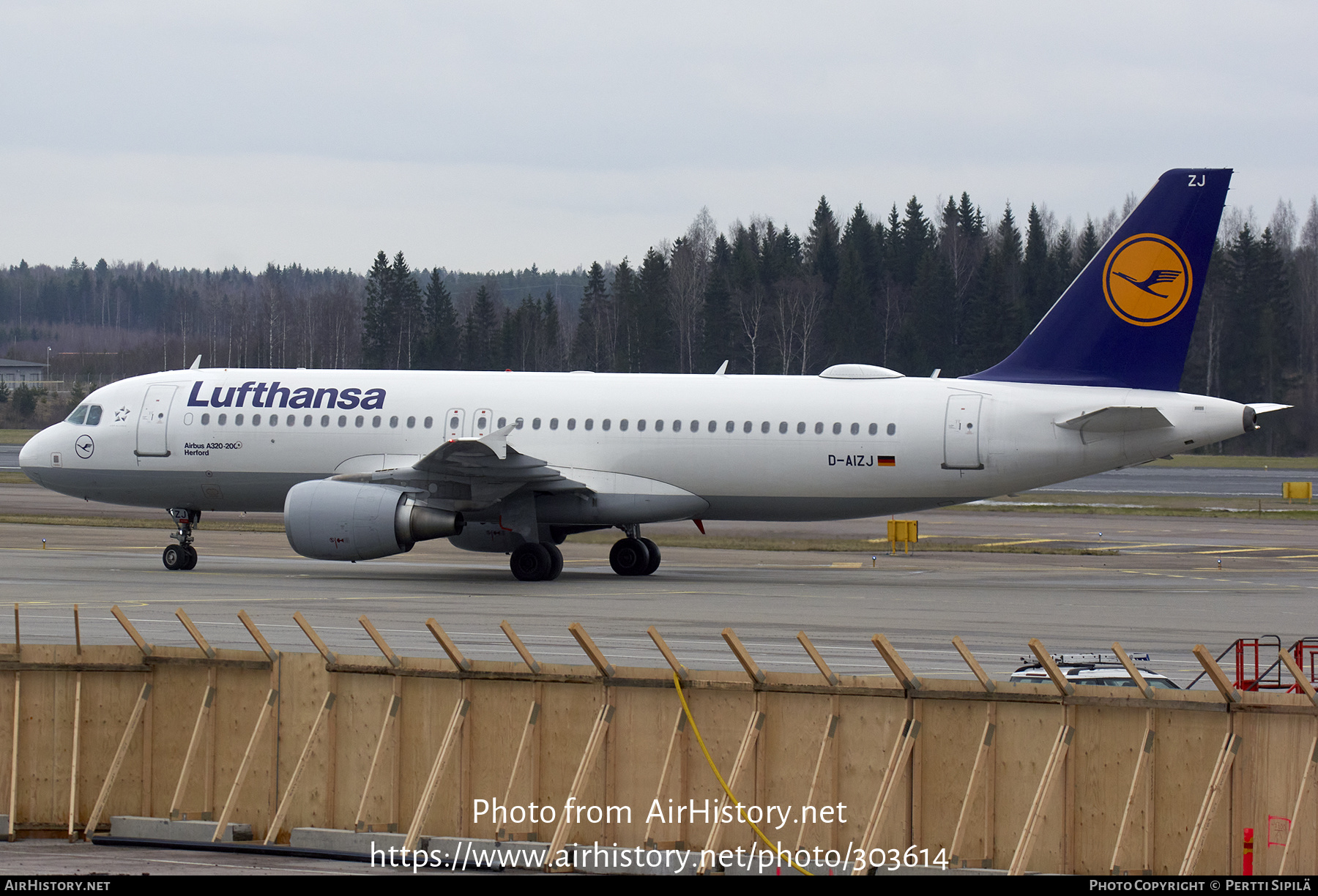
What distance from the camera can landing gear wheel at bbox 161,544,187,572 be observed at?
34.0m

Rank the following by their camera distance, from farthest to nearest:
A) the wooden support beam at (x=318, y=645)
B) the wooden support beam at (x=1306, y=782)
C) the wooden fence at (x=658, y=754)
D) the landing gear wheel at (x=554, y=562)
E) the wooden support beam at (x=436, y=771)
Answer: the landing gear wheel at (x=554, y=562) → the wooden support beam at (x=318, y=645) → the wooden support beam at (x=436, y=771) → the wooden fence at (x=658, y=754) → the wooden support beam at (x=1306, y=782)

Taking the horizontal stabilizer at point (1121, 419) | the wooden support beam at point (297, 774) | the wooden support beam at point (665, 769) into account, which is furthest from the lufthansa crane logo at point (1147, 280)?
the wooden support beam at point (297, 774)

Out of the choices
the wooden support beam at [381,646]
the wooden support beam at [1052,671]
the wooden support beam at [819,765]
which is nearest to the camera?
the wooden support beam at [1052,671]

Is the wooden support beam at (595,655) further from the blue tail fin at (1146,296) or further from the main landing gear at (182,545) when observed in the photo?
the main landing gear at (182,545)

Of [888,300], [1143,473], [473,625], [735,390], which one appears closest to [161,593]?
[473,625]

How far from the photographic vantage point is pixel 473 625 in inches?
964

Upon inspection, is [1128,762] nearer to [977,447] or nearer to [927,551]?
[977,447]

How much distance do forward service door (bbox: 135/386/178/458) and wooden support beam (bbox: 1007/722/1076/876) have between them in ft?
85.0

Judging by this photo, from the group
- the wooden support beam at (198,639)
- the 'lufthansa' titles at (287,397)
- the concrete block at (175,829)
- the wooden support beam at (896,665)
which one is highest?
the 'lufthansa' titles at (287,397)

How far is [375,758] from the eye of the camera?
49.6 feet

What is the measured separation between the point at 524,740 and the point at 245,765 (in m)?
2.98

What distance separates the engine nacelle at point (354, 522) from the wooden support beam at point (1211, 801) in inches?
811

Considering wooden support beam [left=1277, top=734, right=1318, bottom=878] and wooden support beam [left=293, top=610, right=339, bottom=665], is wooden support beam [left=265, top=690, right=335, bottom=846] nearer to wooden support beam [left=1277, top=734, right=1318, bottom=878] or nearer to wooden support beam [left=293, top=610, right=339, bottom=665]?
wooden support beam [left=293, top=610, right=339, bottom=665]

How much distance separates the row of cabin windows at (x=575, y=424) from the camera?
31828 mm
